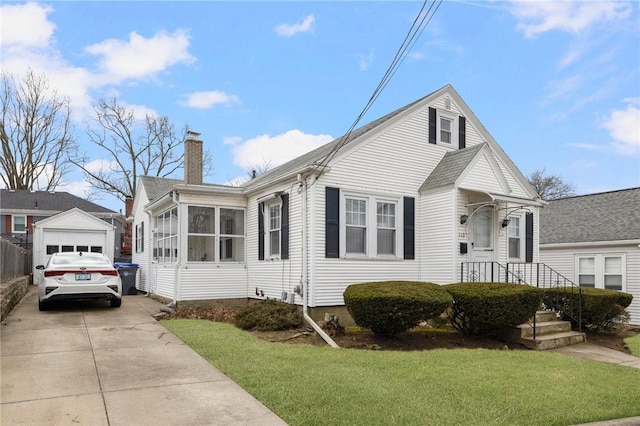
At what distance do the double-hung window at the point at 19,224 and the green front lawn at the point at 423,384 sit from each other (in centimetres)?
2833

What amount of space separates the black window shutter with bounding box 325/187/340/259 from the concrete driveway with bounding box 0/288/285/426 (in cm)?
388

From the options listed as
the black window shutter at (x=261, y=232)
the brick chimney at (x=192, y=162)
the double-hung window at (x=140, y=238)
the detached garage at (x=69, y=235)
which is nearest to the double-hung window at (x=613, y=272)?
the black window shutter at (x=261, y=232)

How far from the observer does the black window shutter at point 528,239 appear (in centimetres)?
1313

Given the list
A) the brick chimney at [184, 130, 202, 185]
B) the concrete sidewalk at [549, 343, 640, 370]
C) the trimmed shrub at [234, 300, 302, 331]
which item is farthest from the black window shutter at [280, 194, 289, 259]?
the concrete sidewalk at [549, 343, 640, 370]

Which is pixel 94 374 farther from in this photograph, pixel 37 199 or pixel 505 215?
pixel 37 199

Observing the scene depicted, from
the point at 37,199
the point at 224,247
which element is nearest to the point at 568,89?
the point at 224,247

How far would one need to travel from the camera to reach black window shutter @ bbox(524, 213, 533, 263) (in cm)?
1313

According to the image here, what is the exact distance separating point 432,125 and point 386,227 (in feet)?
10.9

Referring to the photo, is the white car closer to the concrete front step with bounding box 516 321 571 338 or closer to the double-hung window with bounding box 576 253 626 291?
the concrete front step with bounding box 516 321 571 338

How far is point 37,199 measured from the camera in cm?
Result: 3150

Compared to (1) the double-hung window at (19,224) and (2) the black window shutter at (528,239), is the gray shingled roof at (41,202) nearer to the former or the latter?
(1) the double-hung window at (19,224)

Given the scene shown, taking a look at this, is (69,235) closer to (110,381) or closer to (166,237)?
(166,237)

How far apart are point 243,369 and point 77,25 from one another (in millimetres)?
8444

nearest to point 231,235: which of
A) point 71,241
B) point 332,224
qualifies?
point 332,224
